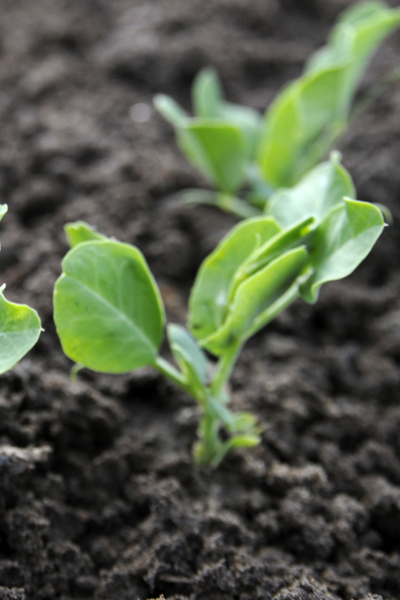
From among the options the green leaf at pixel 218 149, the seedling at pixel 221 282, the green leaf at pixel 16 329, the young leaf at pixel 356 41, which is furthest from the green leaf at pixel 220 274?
the young leaf at pixel 356 41

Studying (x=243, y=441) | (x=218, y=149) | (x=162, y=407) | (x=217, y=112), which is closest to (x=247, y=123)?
(x=217, y=112)

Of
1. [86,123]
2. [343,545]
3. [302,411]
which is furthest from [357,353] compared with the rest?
[86,123]

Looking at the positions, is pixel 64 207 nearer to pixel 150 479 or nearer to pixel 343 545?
pixel 150 479

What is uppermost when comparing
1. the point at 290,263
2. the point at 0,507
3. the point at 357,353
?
the point at 290,263

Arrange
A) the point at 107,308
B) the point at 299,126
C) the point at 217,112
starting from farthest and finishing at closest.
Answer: the point at 217,112, the point at 299,126, the point at 107,308

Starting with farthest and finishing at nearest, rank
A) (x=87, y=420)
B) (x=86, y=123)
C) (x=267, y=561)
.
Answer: (x=86, y=123)
(x=87, y=420)
(x=267, y=561)

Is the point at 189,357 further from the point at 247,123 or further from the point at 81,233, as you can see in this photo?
the point at 247,123
